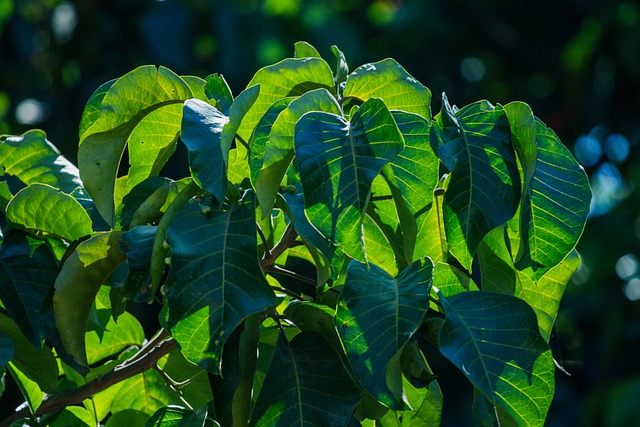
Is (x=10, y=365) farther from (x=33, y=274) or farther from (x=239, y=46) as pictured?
(x=239, y=46)

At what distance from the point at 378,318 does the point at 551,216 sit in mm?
138

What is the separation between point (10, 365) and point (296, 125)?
1.16ft

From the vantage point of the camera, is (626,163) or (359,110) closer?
(359,110)

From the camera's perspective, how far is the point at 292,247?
2.39ft

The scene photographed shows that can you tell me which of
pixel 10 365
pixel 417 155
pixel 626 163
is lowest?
pixel 626 163

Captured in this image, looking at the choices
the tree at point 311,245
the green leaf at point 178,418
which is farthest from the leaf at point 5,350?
the green leaf at point 178,418

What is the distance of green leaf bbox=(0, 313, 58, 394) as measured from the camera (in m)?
0.73

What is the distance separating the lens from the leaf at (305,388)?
24.9 inches

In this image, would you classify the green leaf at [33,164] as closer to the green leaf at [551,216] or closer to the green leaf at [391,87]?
the green leaf at [391,87]

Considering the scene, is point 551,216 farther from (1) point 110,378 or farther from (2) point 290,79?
(1) point 110,378

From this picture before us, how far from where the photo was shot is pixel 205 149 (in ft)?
1.98

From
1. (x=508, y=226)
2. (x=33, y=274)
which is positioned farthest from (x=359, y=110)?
Result: (x=33, y=274)

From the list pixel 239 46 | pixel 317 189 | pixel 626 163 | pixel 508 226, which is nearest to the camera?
pixel 317 189

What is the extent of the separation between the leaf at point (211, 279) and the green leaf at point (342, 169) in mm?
59
